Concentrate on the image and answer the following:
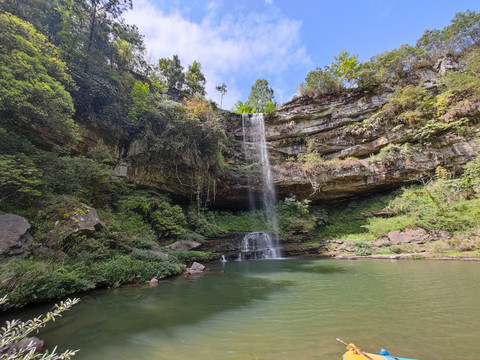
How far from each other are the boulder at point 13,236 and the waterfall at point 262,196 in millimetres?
9709

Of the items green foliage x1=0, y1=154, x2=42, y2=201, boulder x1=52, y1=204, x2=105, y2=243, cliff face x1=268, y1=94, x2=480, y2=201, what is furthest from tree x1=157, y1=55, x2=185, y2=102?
boulder x1=52, y1=204, x2=105, y2=243

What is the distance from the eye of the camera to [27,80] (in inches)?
287

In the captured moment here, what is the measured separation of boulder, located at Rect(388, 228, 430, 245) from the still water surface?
223 inches

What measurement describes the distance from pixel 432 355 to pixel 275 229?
13946 mm

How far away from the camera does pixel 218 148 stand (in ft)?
47.8

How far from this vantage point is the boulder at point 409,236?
1085 centimetres

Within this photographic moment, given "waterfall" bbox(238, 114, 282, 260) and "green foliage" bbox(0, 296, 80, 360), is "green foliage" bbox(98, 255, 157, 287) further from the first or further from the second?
"waterfall" bbox(238, 114, 282, 260)

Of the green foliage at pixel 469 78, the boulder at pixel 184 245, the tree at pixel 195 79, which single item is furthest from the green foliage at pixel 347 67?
the boulder at pixel 184 245

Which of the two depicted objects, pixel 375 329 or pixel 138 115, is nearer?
pixel 375 329

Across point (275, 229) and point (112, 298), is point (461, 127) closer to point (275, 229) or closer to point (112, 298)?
point (275, 229)

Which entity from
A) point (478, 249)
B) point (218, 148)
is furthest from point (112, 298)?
point (478, 249)

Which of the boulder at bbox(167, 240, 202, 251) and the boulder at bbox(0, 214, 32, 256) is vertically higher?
the boulder at bbox(0, 214, 32, 256)

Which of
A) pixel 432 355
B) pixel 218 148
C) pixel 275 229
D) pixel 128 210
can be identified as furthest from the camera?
pixel 275 229

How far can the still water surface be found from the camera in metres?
2.77
